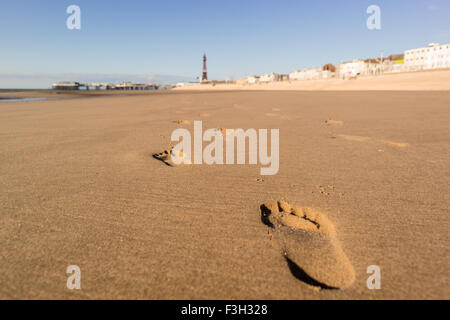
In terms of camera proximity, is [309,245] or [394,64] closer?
[309,245]

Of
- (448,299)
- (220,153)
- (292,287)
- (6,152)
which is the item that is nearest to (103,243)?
(292,287)

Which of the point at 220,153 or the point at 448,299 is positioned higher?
the point at 220,153

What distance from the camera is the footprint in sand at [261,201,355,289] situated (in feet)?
3.30

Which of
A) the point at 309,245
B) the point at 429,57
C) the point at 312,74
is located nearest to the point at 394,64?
the point at 429,57

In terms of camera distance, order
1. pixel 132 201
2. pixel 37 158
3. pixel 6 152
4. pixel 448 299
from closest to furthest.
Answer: pixel 448 299 → pixel 132 201 → pixel 37 158 → pixel 6 152

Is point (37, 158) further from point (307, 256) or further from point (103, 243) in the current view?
point (307, 256)

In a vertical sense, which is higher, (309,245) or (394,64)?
(394,64)

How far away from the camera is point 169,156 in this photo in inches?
103

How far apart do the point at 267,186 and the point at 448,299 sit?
1.14 metres

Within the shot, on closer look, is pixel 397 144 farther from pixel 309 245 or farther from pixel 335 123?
pixel 309 245

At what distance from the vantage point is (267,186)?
73.7 inches

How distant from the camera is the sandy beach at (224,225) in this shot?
3.19ft

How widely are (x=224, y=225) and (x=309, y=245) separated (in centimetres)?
46

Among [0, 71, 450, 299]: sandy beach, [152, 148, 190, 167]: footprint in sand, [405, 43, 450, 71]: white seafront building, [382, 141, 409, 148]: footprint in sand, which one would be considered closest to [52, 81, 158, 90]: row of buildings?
[405, 43, 450, 71]: white seafront building
